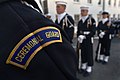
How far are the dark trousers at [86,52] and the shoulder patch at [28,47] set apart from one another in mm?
4958

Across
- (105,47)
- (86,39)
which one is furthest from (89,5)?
(86,39)

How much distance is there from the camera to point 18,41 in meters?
0.57

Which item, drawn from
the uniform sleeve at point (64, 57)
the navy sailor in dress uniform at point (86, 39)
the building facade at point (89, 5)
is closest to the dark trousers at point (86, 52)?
the navy sailor in dress uniform at point (86, 39)

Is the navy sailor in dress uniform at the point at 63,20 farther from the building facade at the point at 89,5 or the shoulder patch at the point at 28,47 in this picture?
the building facade at the point at 89,5

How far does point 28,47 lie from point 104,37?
6.28 meters

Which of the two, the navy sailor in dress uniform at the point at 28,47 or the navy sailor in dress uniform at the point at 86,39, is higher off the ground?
the navy sailor in dress uniform at the point at 28,47

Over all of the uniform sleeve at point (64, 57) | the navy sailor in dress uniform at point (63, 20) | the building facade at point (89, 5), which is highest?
the uniform sleeve at point (64, 57)

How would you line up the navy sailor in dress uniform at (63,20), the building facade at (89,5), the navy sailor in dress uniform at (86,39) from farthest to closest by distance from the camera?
the building facade at (89,5) → the navy sailor in dress uniform at (86,39) → the navy sailor in dress uniform at (63,20)

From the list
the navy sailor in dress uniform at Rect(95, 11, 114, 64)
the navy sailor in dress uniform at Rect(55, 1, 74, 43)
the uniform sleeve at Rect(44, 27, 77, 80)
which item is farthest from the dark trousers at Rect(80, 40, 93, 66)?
the uniform sleeve at Rect(44, 27, 77, 80)

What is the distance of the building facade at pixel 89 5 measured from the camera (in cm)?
1413

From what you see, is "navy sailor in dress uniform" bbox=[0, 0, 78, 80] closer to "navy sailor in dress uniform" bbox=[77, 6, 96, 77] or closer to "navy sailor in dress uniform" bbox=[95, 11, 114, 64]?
"navy sailor in dress uniform" bbox=[77, 6, 96, 77]

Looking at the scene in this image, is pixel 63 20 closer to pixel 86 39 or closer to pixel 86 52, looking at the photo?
pixel 86 39

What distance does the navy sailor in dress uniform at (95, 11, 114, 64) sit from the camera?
21.5 feet

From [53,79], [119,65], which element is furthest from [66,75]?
[119,65]
